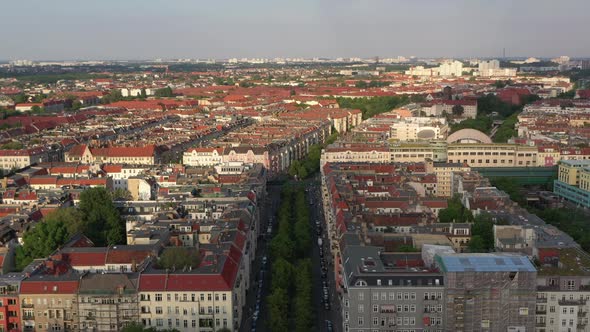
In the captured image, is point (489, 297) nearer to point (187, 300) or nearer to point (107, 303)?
point (187, 300)

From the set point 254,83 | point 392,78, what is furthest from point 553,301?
point 392,78

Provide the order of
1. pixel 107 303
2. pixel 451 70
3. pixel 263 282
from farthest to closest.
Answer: pixel 451 70, pixel 263 282, pixel 107 303

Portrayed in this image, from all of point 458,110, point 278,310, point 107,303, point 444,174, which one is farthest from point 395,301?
point 458,110

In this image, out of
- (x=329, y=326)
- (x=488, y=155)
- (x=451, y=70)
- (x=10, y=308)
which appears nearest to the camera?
(x=10, y=308)

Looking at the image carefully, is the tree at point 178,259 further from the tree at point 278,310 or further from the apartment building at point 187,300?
the tree at point 278,310

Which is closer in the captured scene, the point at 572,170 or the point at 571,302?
the point at 571,302

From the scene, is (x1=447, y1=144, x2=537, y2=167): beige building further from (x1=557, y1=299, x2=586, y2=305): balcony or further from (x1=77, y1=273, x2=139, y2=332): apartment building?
(x1=77, y1=273, x2=139, y2=332): apartment building
